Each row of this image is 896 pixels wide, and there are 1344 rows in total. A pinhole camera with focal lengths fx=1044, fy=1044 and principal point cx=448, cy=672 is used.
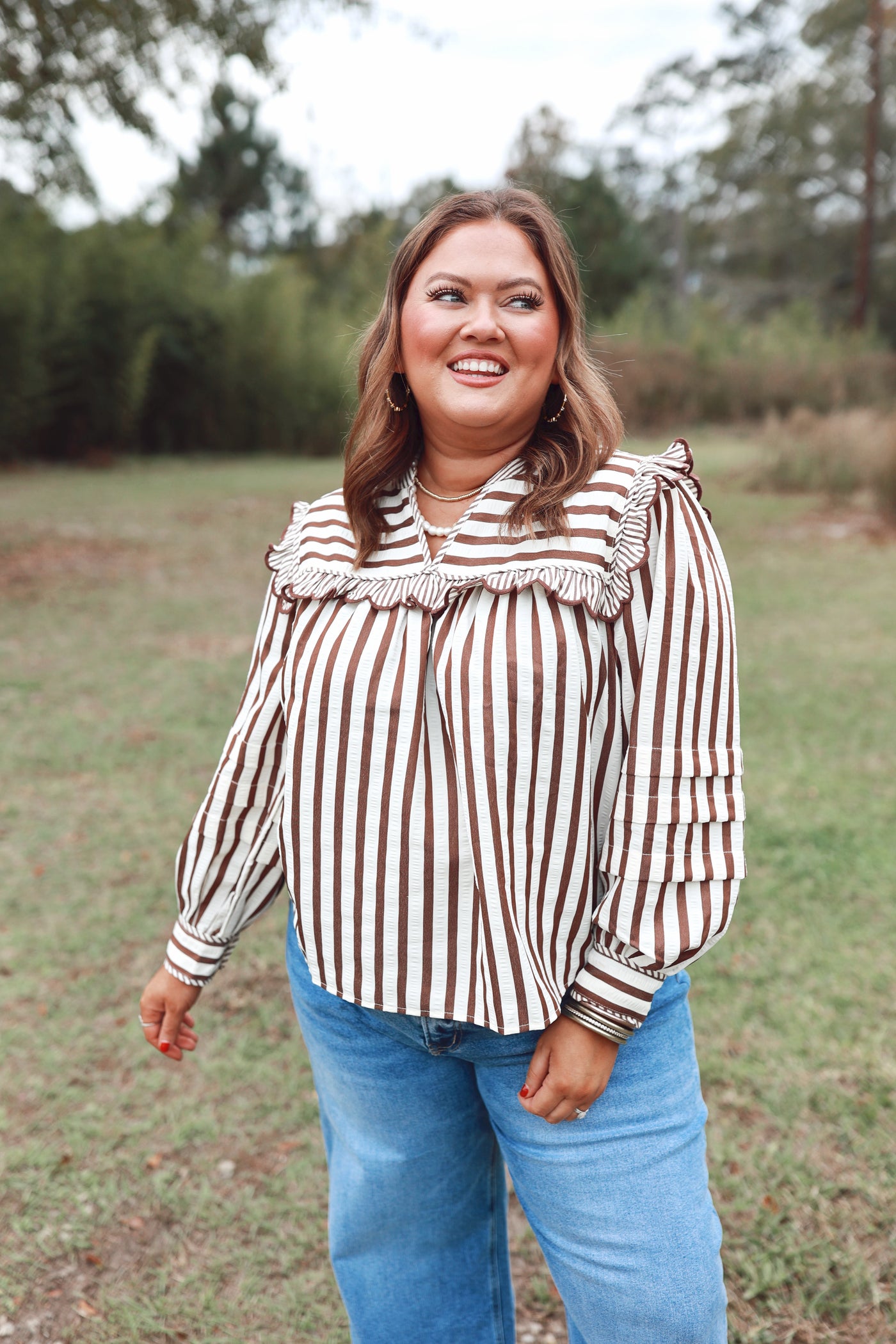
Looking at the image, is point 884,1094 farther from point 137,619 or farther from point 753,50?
point 753,50

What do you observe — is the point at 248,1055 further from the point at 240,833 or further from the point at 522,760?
the point at 522,760

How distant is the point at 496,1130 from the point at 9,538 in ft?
30.2

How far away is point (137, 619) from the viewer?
273 inches

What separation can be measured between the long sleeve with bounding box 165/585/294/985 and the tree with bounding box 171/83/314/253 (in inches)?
1121

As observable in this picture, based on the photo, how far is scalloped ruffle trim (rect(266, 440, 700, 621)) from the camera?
3.73ft

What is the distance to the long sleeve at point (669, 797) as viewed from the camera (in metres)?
1.12

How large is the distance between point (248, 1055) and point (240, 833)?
Result: 4.69 feet

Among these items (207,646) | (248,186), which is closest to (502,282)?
(207,646)

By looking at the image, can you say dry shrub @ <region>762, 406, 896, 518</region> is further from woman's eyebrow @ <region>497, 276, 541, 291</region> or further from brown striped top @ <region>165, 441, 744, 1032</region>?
brown striped top @ <region>165, 441, 744, 1032</region>

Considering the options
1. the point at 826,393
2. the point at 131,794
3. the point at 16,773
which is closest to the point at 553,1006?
the point at 131,794

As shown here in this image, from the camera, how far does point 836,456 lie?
11.7m

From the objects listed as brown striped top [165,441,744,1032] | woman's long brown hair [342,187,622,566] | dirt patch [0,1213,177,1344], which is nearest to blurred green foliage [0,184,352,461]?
dirt patch [0,1213,177,1344]

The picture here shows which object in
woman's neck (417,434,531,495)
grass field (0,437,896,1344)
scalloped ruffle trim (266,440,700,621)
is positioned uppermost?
woman's neck (417,434,531,495)

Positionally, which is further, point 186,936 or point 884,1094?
point 884,1094
